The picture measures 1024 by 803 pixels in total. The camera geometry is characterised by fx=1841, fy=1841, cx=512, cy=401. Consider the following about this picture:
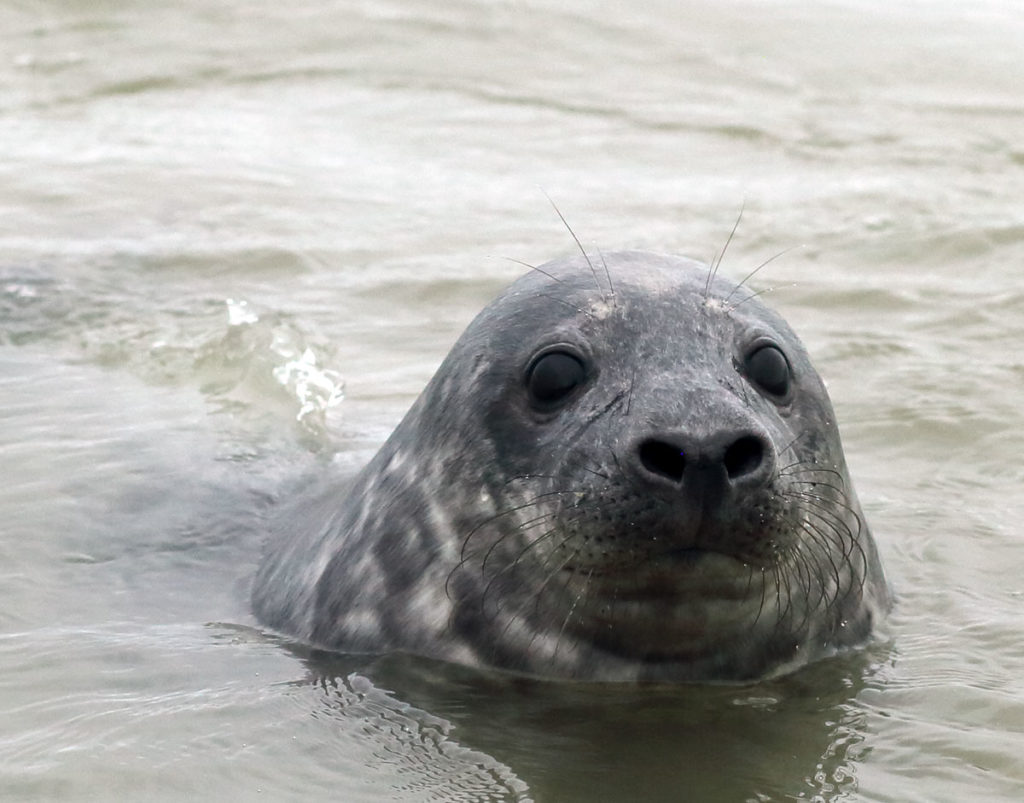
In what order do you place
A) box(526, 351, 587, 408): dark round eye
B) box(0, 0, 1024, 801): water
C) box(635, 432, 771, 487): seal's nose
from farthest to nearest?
box(526, 351, 587, 408): dark round eye, box(0, 0, 1024, 801): water, box(635, 432, 771, 487): seal's nose

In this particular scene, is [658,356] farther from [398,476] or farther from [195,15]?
[195,15]

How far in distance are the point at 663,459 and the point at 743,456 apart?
6.3 inches

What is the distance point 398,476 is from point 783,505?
3.72 ft

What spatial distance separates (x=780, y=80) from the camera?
1190cm

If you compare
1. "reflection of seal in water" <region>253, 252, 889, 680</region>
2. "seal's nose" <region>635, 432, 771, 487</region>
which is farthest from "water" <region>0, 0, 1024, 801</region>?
"seal's nose" <region>635, 432, 771, 487</region>

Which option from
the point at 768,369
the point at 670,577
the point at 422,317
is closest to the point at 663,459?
the point at 670,577

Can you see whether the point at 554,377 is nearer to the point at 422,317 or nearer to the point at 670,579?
the point at 670,579

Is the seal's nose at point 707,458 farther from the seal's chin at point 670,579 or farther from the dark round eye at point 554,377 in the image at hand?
the dark round eye at point 554,377

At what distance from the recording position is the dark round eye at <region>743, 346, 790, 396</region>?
418cm

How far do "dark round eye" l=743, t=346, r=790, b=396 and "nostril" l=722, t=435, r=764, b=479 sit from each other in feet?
1.74

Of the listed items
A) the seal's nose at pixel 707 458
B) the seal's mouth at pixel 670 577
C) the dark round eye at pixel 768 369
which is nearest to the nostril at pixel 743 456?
the seal's nose at pixel 707 458

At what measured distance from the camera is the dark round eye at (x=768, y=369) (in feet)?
13.7

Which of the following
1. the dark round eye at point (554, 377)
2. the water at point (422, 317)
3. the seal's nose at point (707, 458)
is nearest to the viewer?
the seal's nose at point (707, 458)

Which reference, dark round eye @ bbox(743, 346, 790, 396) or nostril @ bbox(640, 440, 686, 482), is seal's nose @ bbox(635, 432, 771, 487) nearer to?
nostril @ bbox(640, 440, 686, 482)
